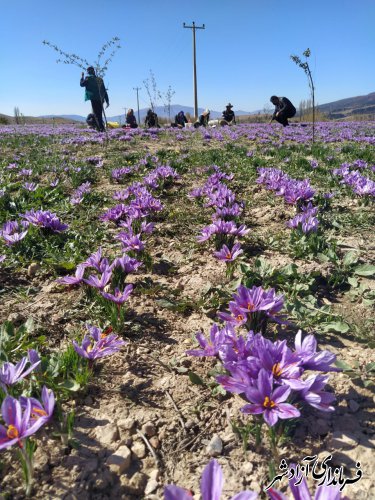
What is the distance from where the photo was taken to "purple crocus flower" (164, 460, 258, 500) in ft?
3.35

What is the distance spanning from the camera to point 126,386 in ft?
6.48

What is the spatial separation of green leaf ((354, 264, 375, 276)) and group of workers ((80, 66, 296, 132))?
11222 millimetres

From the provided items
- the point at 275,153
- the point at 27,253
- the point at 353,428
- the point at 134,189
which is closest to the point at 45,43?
the point at 275,153

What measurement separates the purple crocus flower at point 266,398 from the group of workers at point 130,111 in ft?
40.4

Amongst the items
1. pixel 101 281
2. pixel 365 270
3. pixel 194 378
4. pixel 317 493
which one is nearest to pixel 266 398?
pixel 317 493

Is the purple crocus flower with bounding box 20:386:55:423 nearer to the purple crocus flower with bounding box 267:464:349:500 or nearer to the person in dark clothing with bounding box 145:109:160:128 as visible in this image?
the purple crocus flower with bounding box 267:464:349:500

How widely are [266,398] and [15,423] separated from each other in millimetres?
943

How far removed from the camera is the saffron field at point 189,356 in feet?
4.80

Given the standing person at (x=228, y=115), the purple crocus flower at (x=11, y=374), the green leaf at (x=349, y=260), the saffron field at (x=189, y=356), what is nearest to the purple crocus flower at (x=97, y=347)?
the saffron field at (x=189, y=356)

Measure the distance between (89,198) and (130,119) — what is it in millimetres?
17857

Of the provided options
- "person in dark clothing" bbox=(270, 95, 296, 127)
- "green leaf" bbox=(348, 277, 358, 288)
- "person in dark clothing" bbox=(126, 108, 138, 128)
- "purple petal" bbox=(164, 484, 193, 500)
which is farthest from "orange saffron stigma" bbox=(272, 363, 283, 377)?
"person in dark clothing" bbox=(270, 95, 296, 127)

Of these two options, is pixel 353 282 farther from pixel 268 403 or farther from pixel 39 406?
pixel 39 406

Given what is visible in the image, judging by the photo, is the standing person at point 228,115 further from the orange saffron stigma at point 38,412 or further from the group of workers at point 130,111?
the orange saffron stigma at point 38,412

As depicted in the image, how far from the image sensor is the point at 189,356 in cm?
221
